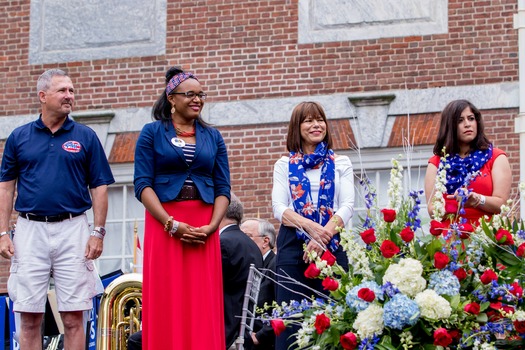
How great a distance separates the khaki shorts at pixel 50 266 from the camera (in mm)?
8102

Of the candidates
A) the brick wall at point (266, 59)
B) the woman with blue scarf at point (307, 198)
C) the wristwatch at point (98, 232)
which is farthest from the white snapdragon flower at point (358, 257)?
the brick wall at point (266, 59)

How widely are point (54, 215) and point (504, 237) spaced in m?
3.46

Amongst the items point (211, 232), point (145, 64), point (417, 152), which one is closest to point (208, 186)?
point (211, 232)

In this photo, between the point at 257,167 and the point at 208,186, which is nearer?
the point at 208,186

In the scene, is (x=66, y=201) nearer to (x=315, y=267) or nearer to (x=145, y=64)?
(x=315, y=267)

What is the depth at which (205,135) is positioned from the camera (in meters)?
8.05

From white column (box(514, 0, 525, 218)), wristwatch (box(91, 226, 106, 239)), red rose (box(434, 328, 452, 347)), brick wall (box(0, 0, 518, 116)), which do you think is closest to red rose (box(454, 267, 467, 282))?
red rose (box(434, 328, 452, 347))

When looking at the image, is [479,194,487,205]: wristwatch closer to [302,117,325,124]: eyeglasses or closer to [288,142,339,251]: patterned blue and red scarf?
[288,142,339,251]: patterned blue and red scarf

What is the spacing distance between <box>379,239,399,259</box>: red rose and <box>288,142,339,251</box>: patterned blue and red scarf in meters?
2.09

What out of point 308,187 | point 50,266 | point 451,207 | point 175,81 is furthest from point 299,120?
point 451,207

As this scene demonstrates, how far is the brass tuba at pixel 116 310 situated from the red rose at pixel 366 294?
4.00m

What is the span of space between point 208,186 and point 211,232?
333 mm

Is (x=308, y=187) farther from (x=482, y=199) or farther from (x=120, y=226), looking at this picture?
(x=120, y=226)

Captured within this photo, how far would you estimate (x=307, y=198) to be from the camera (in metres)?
8.11
